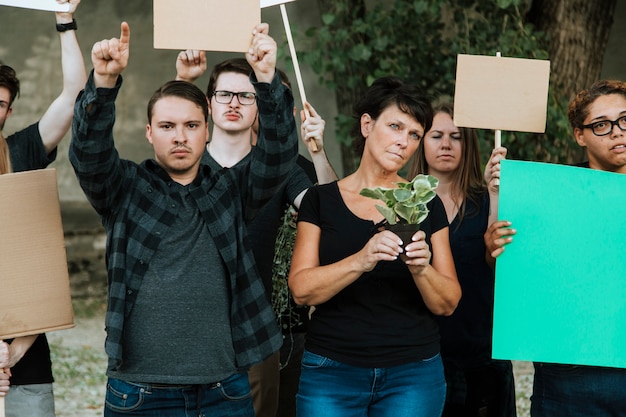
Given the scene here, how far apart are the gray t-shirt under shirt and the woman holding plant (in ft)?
0.86

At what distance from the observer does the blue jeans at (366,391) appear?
2.80m

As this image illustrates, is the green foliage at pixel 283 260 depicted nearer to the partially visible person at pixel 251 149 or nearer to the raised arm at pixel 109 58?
the partially visible person at pixel 251 149

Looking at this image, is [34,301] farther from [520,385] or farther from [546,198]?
[520,385]

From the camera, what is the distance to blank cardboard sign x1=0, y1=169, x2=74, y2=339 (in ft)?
9.21

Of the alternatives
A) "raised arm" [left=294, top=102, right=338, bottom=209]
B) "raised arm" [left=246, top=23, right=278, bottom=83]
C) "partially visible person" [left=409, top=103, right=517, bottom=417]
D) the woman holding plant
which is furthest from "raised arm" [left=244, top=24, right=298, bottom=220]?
"partially visible person" [left=409, top=103, right=517, bottom=417]

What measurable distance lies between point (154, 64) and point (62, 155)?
1158 millimetres

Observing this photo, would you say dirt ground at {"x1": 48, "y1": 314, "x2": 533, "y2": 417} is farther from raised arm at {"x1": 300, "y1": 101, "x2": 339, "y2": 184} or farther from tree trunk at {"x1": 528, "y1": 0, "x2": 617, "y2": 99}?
raised arm at {"x1": 300, "y1": 101, "x2": 339, "y2": 184}

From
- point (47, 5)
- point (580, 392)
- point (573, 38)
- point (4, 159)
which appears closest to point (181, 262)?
point (4, 159)

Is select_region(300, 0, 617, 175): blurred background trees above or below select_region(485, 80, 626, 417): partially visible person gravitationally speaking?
above

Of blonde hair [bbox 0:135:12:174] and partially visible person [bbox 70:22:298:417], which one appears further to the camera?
blonde hair [bbox 0:135:12:174]

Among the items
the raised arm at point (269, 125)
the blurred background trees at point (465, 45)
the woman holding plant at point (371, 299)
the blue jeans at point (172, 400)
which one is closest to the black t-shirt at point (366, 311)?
the woman holding plant at point (371, 299)

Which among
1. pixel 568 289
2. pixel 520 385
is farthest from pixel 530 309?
pixel 520 385

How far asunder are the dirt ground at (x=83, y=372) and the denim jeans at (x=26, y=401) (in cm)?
300

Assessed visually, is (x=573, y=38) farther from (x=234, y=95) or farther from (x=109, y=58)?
(x=109, y=58)
